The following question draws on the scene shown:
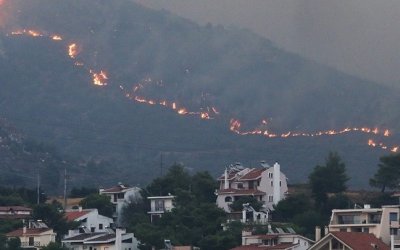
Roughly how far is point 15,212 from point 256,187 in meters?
16.8

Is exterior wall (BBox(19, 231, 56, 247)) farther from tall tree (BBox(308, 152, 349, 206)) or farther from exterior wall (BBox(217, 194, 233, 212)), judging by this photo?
tall tree (BBox(308, 152, 349, 206))

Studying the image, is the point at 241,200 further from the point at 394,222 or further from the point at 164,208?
the point at 394,222

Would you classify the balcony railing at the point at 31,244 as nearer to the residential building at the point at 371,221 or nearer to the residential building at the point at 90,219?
the residential building at the point at 90,219

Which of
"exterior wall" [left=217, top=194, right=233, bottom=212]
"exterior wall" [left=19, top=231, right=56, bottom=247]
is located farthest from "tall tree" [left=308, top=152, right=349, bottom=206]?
"exterior wall" [left=19, top=231, right=56, bottom=247]

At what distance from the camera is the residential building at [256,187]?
402 feet

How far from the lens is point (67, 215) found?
118 metres

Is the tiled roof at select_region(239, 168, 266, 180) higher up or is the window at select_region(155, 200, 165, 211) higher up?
the tiled roof at select_region(239, 168, 266, 180)

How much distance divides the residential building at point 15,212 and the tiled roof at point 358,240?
27917 mm

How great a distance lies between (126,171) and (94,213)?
75.1 m

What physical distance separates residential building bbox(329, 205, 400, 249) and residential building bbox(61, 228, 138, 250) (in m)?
12.1

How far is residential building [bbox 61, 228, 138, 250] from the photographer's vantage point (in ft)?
350

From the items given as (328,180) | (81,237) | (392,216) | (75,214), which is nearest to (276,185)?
(328,180)

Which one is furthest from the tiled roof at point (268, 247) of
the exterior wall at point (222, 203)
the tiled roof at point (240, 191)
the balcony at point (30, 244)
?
the tiled roof at point (240, 191)

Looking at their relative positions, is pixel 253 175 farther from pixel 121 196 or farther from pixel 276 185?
pixel 121 196
